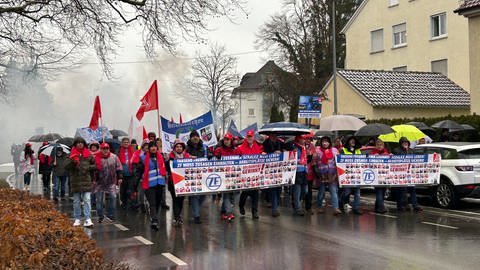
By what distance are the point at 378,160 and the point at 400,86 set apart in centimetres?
1837

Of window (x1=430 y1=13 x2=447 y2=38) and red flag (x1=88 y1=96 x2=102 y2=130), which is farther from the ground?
window (x1=430 y1=13 x2=447 y2=38)

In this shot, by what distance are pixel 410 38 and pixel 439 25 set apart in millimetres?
2337

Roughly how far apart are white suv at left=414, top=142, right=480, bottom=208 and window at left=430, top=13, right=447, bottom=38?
25158mm

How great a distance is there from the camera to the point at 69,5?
1499 centimetres

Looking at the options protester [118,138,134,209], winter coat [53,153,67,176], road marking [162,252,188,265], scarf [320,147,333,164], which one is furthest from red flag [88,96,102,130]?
road marking [162,252,188,265]

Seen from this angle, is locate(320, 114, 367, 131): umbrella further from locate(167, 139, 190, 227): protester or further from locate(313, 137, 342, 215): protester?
locate(167, 139, 190, 227): protester

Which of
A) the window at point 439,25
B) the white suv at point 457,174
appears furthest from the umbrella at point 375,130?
the window at point 439,25

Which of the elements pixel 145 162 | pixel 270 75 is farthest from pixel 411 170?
pixel 270 75

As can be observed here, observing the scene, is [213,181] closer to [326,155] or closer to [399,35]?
[326,155]

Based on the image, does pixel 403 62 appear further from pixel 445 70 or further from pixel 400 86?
pixel 400 86

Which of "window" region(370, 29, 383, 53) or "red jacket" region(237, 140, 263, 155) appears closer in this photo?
"red jacket" region(237, 140, 263, 155)

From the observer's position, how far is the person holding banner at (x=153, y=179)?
11.0 m

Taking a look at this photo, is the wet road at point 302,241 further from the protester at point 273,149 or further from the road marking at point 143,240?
the protester at point 273,149

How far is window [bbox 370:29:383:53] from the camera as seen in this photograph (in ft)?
139
